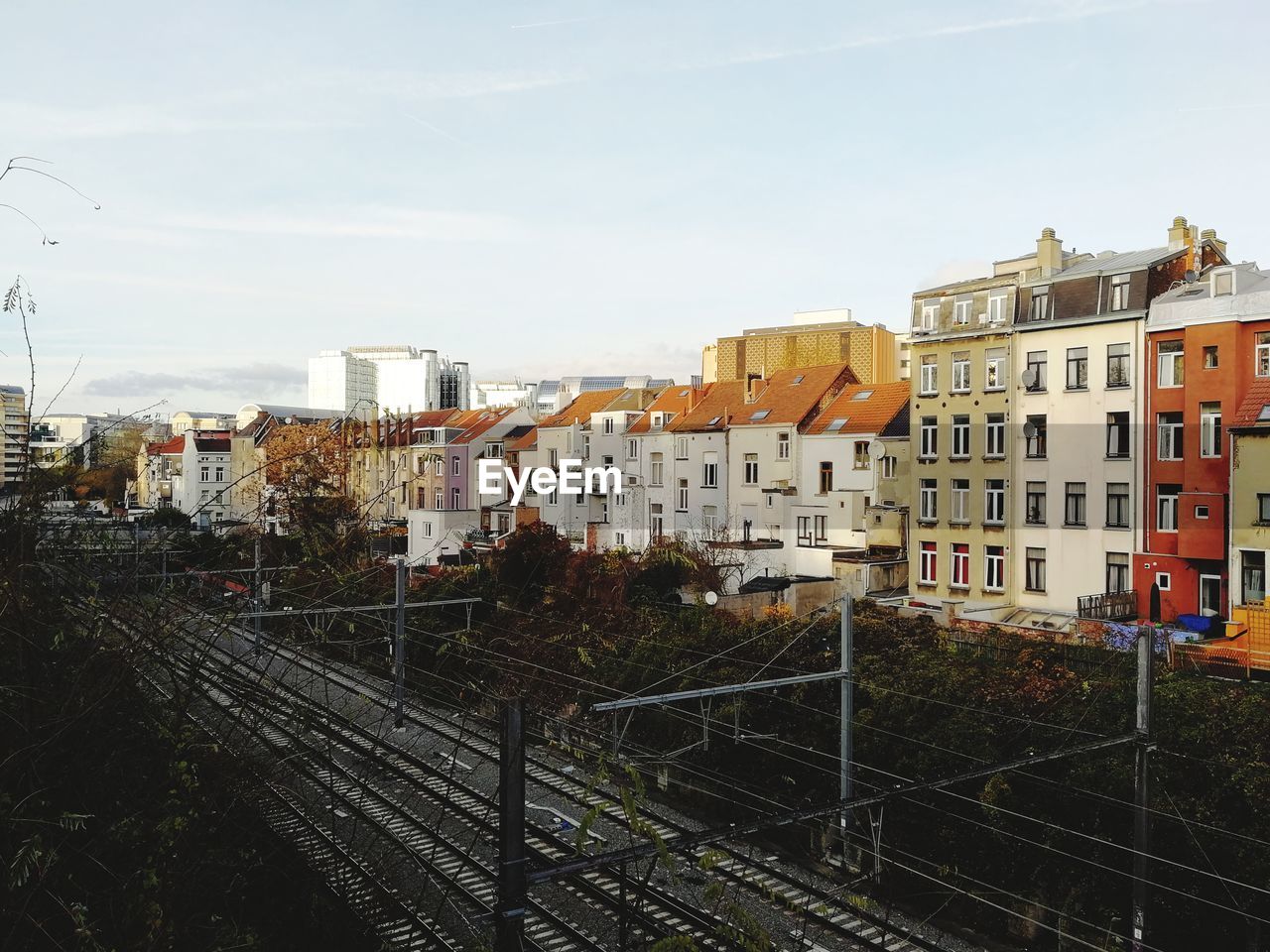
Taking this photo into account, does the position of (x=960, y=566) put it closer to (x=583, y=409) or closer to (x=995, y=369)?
(x=995, y=369)

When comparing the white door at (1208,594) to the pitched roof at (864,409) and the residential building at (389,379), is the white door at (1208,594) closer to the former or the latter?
the pitched roof at (864,409)

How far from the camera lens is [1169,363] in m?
27.2

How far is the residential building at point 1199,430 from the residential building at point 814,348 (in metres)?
27.0

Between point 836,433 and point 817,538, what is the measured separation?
4226 millimetres

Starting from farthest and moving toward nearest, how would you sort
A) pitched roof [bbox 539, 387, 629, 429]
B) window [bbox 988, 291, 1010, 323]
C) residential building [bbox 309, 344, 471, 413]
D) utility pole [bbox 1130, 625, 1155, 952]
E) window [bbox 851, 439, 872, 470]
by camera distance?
residential building [bbox 309, 344, 471, 413]
pitched roof [bbox 539, 387, 629, 429]
window [bbox 851, 439, 872, 470]
window [bbox 988, 291, 1010, 323]
utility pole [bbox 1130, 625, 1155, 952]

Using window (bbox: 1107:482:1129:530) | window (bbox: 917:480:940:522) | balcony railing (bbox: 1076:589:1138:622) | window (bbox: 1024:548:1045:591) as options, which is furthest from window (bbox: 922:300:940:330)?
balcony railing (bbox: 1076:589:1138:622)

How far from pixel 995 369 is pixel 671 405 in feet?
65.9

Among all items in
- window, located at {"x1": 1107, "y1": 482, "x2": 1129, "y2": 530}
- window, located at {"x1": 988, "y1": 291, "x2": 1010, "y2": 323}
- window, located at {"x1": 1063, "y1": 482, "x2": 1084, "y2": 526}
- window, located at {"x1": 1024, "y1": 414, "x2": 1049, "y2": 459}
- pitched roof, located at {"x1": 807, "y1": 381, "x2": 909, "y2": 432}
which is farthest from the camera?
pitched roof, located at {"x1": 807, "y1": 381, "x2": 909, "y2": 432}

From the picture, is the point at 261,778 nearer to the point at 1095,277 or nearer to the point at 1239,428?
the point at 1239,428

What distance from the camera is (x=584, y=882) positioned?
12086 mm

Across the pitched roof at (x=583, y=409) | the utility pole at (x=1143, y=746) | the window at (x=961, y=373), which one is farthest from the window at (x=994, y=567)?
the pitched roof at (x=583, y=409)

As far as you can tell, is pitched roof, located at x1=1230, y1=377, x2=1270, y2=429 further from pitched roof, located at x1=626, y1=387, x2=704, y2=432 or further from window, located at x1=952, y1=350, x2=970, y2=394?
pitched roof, located at x1=626, y1=387, x2=704, y2=432

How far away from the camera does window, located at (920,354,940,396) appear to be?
3278 cm

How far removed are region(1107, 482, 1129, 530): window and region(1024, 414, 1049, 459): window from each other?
2.34 metres
